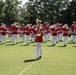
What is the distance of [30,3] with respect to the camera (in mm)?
87250

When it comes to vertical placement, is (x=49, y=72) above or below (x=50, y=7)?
below

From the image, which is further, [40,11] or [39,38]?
[40,11]

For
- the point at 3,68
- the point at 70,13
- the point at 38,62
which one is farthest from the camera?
the point at 70,13

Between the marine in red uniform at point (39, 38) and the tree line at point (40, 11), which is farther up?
the tree line at point (40, 11)

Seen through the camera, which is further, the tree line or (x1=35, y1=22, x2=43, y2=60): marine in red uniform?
the tree line

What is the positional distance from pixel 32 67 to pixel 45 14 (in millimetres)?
70499

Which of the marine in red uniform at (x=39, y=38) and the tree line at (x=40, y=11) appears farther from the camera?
the tree line at (x=40, y=11)

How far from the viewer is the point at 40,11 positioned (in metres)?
85.1

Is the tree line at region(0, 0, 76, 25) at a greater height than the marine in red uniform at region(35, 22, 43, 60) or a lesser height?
greater

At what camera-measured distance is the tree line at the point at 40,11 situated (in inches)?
2931

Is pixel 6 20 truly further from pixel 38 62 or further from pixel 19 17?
pixel 38 62

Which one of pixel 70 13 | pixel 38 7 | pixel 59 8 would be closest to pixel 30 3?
pixel 38 7

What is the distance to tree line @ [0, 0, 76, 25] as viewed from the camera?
74438mm

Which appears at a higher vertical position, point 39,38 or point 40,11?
point 40,11
